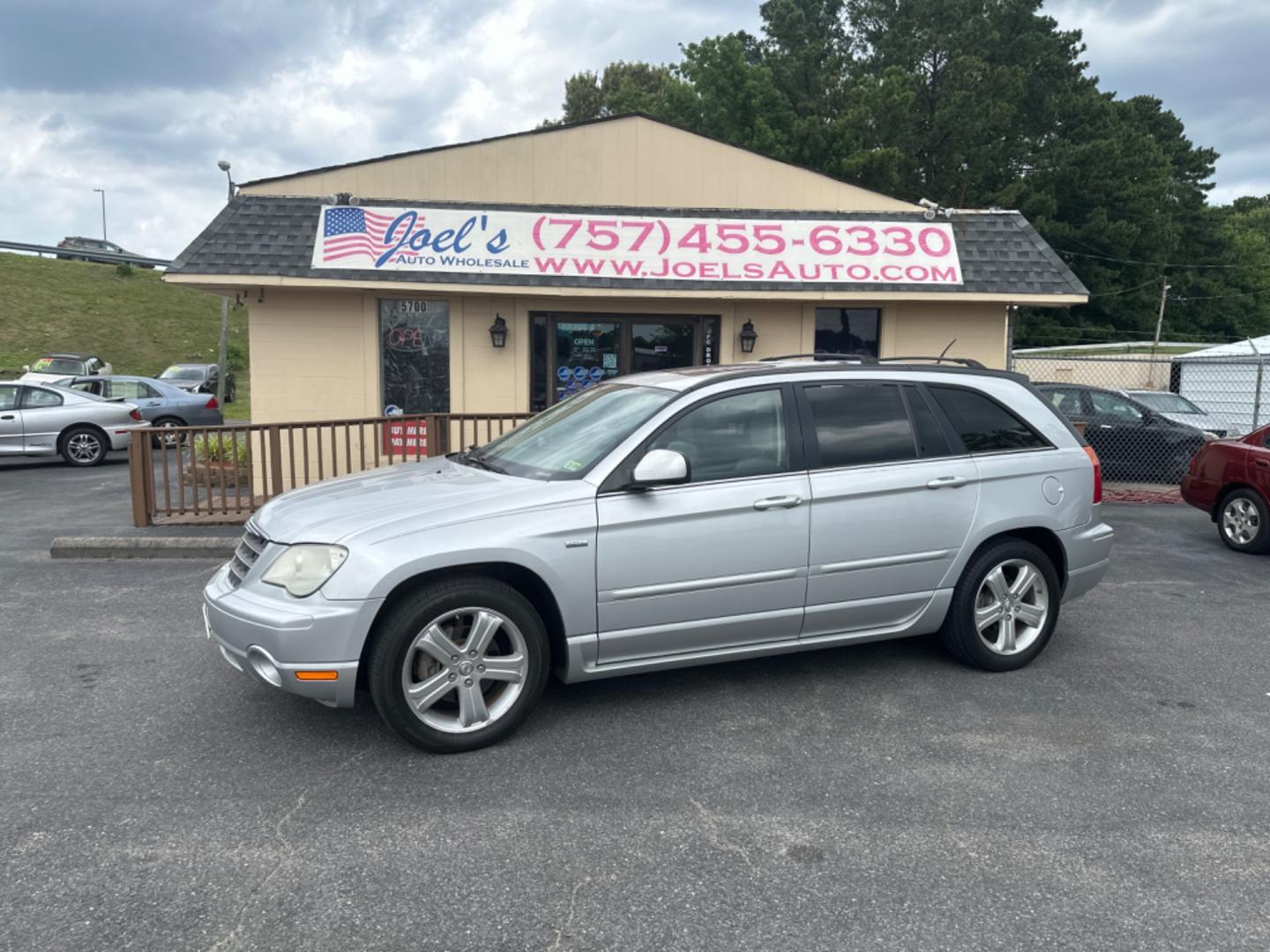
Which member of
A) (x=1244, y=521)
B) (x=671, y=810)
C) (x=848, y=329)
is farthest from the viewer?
(x=848, y=329)

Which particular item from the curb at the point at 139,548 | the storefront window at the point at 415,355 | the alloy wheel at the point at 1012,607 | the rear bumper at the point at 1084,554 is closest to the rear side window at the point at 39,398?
the storefront window at the point at 415,355

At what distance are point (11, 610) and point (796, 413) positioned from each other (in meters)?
5.46

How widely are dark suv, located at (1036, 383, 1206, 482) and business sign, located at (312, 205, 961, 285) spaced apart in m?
3.91

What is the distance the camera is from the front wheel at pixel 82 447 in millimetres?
14820

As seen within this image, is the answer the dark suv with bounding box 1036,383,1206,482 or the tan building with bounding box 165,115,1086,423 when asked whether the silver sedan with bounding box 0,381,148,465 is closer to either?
the tan building with bounding box 165,115,1086,423

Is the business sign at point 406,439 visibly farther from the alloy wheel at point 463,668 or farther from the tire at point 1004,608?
the tire at point 1004,608

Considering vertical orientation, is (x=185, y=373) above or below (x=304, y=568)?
below

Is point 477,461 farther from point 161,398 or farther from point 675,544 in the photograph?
point 161,398

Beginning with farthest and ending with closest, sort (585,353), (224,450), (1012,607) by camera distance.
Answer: (585,353) < (224,450) < (1012,607)

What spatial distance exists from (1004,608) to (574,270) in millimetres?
6782

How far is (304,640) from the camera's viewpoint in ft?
12.1

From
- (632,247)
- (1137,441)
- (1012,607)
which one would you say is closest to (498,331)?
(632,247)

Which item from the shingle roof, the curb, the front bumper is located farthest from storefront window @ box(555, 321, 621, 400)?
the front bumper

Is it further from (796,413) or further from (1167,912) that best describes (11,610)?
(1167,912)
